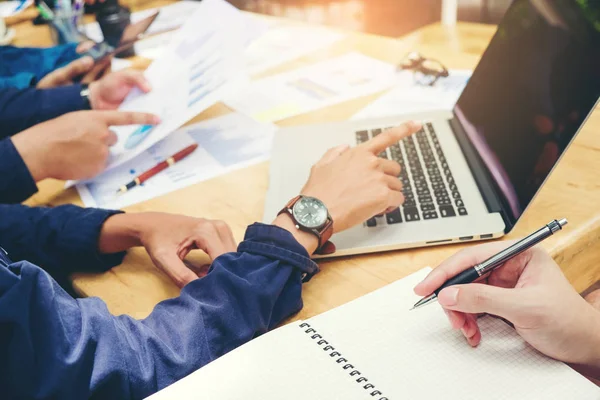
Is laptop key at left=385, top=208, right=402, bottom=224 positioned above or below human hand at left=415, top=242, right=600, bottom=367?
below

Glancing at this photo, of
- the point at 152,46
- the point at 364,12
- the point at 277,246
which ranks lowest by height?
the point at 364,12

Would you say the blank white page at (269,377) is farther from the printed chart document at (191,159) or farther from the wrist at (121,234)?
the printed chart document at (191,159)

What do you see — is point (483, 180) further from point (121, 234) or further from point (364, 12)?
point (364, 12)

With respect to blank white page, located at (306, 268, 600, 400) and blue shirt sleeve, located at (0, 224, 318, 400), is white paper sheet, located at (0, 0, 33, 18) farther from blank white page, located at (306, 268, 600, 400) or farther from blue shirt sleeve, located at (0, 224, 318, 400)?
blank white page, located at (306, 268, 600, 400)

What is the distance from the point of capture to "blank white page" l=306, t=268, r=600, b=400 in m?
0.56

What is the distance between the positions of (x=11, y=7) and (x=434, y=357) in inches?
79.3

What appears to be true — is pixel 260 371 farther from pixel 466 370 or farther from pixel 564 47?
pixel 564 47

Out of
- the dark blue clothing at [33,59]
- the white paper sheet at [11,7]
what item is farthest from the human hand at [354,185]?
the white paper sheet at [11,7]

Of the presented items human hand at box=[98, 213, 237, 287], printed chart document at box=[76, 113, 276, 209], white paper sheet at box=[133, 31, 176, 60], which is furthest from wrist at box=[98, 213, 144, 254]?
white paper sheet at box=[133, 31, 176, 60]

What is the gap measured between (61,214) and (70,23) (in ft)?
3.31

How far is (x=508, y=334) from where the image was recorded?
62 cm

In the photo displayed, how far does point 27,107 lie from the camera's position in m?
1.27

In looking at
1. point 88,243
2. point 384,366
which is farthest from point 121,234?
Answer: point 384,366

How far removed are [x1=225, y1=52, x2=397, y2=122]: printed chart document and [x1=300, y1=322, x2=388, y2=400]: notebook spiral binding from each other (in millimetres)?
635
